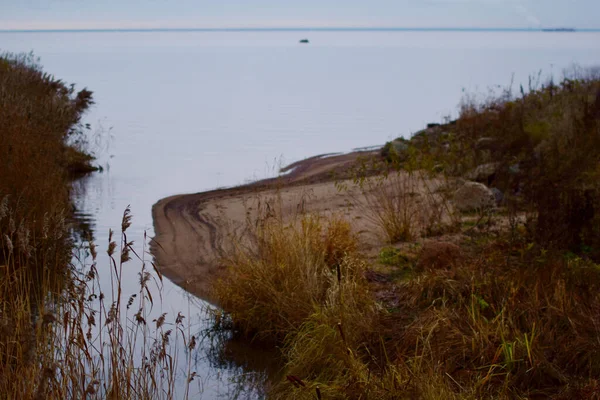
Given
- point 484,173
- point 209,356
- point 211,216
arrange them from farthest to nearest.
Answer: point 484,173, point 211,216, point 209,356

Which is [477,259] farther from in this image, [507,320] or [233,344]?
[233,344]

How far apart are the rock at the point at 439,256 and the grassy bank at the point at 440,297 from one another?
0.01 meters

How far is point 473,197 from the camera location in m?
10.9

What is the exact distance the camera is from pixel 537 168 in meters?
10.3

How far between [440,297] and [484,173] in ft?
19.0

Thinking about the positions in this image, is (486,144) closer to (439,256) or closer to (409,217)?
(409,217)

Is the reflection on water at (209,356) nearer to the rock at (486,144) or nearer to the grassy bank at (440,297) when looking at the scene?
the grassy bank at (440,297)

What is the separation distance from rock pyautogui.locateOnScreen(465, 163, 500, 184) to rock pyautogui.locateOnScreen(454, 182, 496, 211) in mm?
1582

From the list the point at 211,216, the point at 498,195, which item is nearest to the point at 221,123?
the point at 211,216

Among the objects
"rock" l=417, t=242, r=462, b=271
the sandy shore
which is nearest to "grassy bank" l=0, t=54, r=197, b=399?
the sandy shore

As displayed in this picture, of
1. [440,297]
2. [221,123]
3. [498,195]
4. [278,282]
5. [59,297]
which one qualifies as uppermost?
[221,123]

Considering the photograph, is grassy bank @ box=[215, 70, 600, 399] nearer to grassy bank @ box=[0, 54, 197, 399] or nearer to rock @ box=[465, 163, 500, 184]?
grassy bank @ box=[0, 54, 197, 399]

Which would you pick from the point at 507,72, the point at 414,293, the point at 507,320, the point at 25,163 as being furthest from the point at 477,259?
the point at 507,72

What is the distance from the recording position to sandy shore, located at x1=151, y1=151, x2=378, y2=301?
30.9 ft
